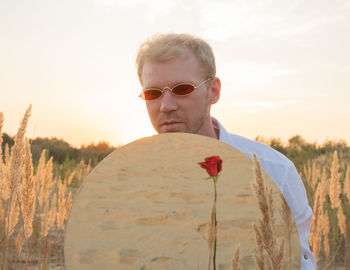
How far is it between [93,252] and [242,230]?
0.52m

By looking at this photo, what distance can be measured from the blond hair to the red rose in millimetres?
970

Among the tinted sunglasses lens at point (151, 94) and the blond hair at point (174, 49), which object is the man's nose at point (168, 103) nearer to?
the tinted sunglasses lens at point (151, 94)

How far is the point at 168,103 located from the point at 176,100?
6 cm

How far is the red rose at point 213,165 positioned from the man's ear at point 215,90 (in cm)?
109

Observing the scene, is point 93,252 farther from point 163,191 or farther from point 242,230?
point 242,230

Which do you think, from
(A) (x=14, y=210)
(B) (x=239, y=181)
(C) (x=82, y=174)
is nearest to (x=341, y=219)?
(B) (x=239, y=181)

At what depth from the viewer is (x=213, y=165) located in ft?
4.01

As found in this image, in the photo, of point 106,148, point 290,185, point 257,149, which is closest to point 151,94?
point 257,149

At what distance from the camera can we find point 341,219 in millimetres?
2502

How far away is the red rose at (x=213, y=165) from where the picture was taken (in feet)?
3.97

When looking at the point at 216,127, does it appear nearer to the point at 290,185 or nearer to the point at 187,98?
the point at 187,98

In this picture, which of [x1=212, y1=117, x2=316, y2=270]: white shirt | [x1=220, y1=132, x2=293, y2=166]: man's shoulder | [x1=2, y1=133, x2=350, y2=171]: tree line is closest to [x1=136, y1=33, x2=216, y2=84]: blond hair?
[x1=220, y1=132, x2=293, y2=166]: man's shoulder

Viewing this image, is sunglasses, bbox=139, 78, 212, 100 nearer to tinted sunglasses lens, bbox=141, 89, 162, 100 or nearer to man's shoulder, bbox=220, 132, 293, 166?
tinted sunglasses lens, bbox=141, 89, 162, 100

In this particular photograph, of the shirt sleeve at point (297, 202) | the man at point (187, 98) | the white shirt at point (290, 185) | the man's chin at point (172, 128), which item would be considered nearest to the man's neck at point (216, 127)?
the man at point (187, 98)
